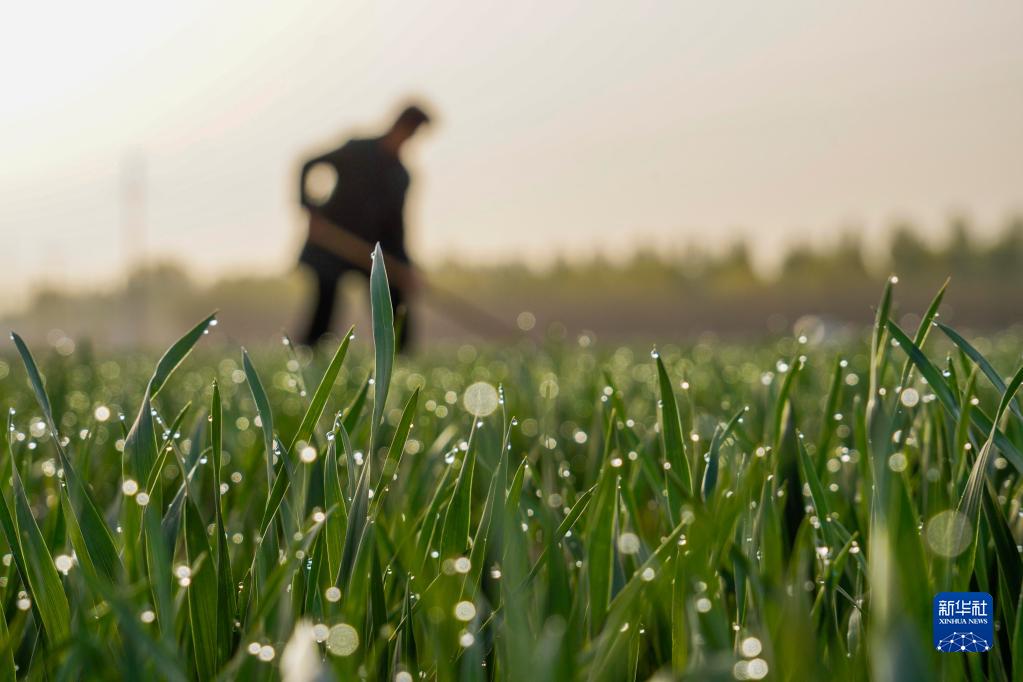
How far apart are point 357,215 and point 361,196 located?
166mm

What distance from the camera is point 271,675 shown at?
0.55 m

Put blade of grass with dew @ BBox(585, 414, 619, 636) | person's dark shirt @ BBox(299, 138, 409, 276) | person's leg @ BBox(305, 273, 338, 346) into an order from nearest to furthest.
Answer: blade of grass with dew @ BBox(585, 414, 619, 636)
person's dark shirt @ BBox(299, 138, 409, 276)
person's leg @ BBox(305, 273, 338, 346)

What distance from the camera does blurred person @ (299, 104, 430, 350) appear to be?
7980mm

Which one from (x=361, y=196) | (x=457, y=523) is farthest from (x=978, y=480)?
(x=361, y=196)

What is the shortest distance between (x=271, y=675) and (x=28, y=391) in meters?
1.97

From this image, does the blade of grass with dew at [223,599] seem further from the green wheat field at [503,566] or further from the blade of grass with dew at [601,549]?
the blade of grass with dew at [601,549]

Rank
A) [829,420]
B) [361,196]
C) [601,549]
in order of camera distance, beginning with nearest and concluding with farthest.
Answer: [601,549], [829,420], [361,196]

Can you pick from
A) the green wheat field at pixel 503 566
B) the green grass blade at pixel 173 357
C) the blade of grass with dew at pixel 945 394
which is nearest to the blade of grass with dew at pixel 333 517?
the green wheat field at pixel 503 566

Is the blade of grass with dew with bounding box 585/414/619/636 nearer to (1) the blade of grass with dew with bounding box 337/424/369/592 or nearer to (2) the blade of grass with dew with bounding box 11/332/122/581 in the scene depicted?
(1) the blade of grass with dew with bounding box 337/424/369/592

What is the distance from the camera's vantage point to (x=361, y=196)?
8039 mm

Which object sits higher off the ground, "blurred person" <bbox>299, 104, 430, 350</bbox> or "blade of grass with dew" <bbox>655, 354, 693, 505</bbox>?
"blurred person" <bbox>299, 104, 430, 350</bbox>

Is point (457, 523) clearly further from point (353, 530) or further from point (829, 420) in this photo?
point (829, 420)

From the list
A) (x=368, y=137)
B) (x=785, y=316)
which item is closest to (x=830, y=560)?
(x=368, y=137)

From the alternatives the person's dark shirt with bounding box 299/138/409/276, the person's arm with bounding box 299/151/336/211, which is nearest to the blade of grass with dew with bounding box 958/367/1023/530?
the person's arm with bounding box 299/151/336/211
